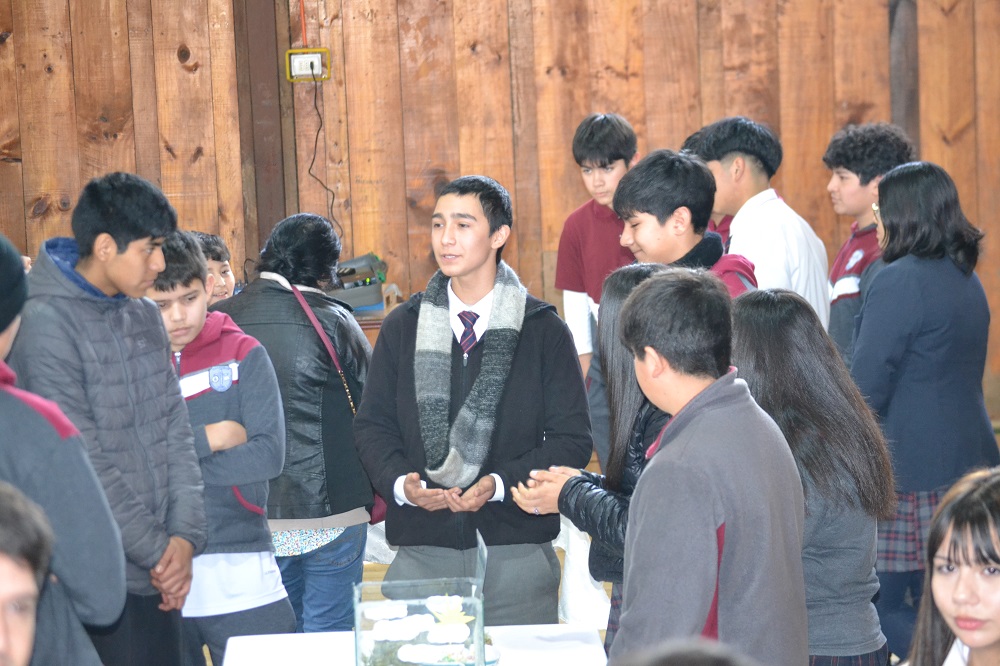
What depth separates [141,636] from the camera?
91.0 inches

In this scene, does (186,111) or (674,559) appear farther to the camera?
(186,111)

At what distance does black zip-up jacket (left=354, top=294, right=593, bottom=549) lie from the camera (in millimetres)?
2578

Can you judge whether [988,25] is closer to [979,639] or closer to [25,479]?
[979,639]

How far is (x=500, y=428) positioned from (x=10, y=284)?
1227 mm

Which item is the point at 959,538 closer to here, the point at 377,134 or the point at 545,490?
the point at 545,490

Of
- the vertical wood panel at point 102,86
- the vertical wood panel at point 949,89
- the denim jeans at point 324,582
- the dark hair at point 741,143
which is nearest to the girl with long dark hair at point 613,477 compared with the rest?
the denim jeans at point 324,582

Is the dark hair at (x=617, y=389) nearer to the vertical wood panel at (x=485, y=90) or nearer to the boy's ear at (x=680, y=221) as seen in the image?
the boy's ear at (x=680, y=221)

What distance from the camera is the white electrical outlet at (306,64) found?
4934 millimetres

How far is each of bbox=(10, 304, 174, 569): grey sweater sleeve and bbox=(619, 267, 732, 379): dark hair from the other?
113 cm

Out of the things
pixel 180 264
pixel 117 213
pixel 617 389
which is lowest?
pixel 617 389

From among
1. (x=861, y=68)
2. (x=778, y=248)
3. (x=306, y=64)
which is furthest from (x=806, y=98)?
(x=306, y=64)

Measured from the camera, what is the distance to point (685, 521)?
1.61 m

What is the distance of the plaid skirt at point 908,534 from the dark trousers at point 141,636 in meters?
1.87

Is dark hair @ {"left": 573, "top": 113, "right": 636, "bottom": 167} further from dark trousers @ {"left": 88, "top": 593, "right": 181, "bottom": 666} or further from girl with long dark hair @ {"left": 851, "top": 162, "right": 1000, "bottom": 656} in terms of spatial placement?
dark trousers @ {"left": 88, "top": 593, "right": 181, "bottom": 666}
